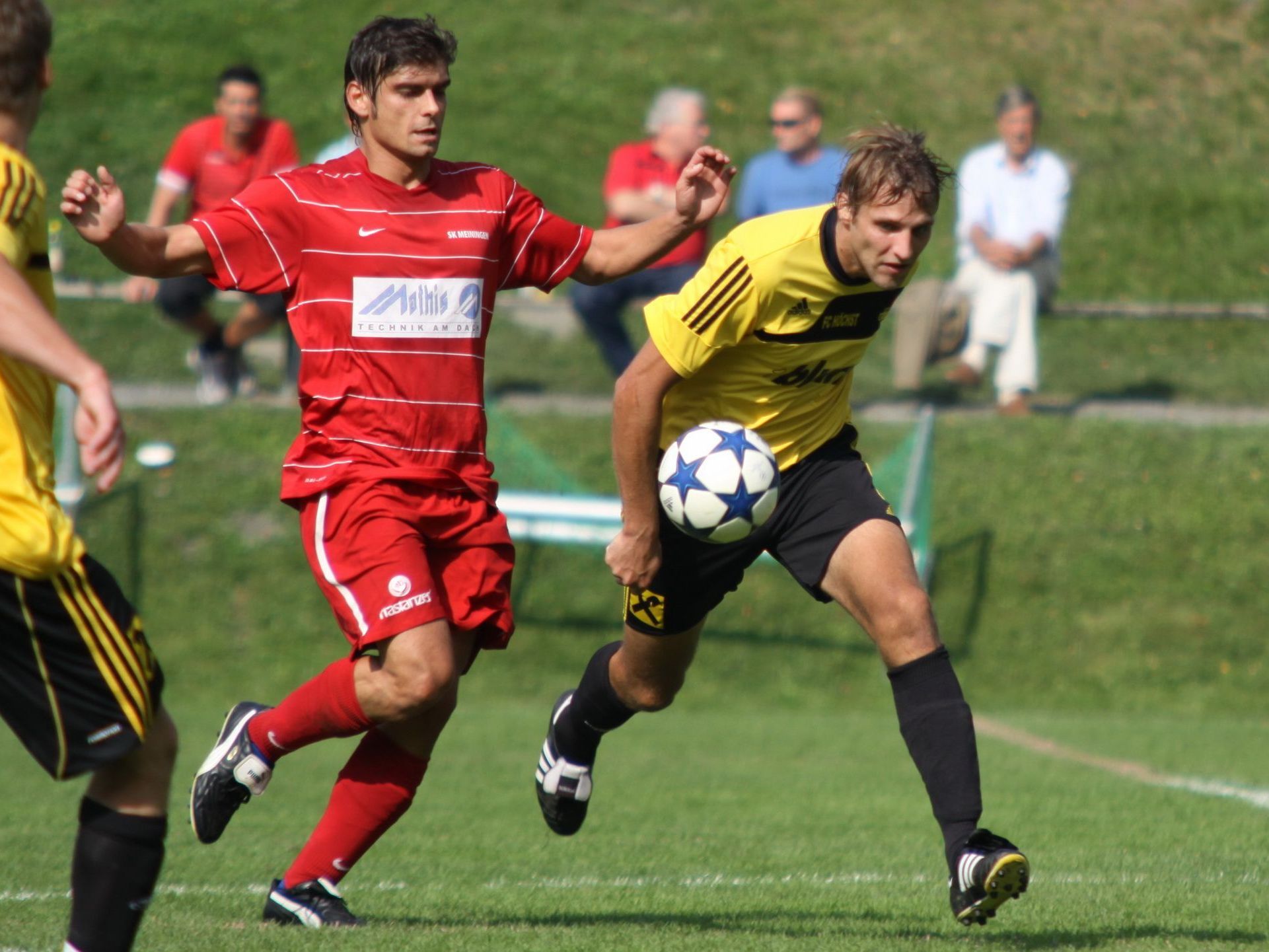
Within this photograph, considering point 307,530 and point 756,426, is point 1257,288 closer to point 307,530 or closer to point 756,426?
point 756,426

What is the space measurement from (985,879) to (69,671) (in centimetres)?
223

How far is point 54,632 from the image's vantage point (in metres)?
3.38

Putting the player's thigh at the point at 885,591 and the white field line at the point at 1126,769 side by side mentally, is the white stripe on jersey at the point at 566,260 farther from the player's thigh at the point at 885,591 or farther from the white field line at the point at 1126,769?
the white field line at the point at 1126,769

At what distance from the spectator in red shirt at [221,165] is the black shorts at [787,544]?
655 cm

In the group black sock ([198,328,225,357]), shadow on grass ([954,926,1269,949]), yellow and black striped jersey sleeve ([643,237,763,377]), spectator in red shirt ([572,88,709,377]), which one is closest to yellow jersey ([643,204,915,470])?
yellow and black striped jersey sleeve ([643,237,763,377])

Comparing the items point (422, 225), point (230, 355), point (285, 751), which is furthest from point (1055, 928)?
point (230, 355)

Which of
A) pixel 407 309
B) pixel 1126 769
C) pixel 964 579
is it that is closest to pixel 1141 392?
pixel 964 579

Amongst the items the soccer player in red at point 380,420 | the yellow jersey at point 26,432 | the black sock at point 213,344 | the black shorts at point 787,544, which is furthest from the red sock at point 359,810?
the black sock at point 213,344

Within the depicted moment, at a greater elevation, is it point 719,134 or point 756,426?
point 756,426

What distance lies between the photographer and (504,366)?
1464 centimetres

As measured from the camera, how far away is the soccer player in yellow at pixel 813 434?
4691 millimetres

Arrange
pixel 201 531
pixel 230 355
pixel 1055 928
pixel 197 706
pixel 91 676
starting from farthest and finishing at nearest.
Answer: pixel 230 355
pixel 201 531
pixel 197 706
pixel 1055 928
pixel 91 676

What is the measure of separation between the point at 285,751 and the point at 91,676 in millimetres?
1631

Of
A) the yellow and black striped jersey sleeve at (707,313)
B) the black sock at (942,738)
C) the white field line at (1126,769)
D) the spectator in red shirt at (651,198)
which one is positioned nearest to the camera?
the black sock at (942,738)
